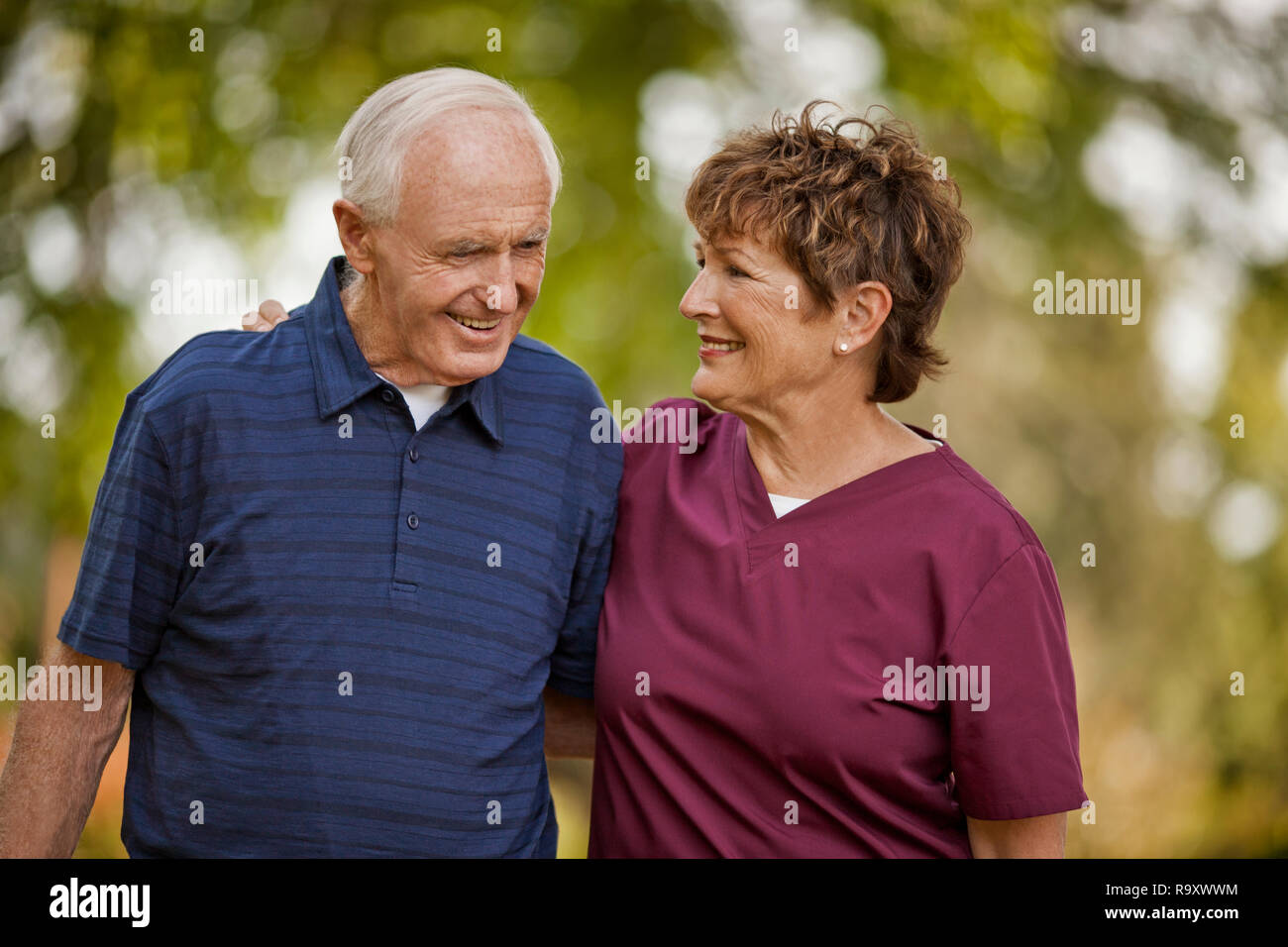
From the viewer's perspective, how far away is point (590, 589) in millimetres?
2287

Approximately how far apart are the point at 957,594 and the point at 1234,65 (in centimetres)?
382

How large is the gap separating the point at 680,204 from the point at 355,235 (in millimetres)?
3050

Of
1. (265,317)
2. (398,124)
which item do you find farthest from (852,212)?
(265,317)

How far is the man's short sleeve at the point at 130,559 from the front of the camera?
1938 millimetres

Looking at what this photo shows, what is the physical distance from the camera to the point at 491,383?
2.18 metres

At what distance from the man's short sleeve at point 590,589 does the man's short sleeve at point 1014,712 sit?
0.65 metres

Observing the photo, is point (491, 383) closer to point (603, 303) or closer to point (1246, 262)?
point (603, 303)

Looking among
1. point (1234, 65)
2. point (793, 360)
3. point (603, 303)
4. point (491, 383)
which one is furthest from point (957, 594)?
point (1234, 65)

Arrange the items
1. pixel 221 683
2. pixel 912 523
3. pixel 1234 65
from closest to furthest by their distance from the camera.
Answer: pixel 221 683, pixel 912 523, pixel 1234 65

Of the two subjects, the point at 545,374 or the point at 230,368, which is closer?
the point at 230,368

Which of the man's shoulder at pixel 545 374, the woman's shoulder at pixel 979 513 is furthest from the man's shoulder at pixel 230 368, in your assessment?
the woman's shoulder at pixel 979 513

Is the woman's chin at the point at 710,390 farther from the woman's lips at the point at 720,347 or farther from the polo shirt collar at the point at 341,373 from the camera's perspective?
the polo shirt collar at the point at 341,373

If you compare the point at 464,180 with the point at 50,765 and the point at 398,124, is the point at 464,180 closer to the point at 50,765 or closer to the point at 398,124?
the point at 398,124

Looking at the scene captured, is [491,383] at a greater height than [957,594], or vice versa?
[491,383]
